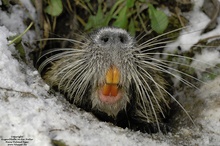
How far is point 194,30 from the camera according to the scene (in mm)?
2822

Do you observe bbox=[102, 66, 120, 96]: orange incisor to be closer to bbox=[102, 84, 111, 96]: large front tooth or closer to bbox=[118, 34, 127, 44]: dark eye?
bbox=[102, 84, 111, 96]: large front tooth

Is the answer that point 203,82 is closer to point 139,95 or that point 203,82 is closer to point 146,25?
point 139,95

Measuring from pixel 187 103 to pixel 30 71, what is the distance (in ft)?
3.36

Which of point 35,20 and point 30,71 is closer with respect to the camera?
point 30,71

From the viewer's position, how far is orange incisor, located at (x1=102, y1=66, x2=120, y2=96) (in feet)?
7.01

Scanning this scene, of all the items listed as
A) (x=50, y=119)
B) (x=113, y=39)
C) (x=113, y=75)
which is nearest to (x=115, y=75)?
(x=113, y=75)

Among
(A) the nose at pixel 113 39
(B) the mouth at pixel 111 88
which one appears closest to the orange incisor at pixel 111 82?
(B) the mouth at pixel 111 88

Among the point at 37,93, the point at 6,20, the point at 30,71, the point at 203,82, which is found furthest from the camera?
the point at 6,20

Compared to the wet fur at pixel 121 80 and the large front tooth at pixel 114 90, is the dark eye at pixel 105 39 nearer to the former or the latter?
the wet fur at pixel 121 80

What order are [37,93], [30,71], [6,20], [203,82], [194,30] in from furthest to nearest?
1. [194,30]
2. [6,20]
3. [203,82]
4. [30,71]
5. [37,93]

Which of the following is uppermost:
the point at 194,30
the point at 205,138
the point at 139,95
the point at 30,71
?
the point at 194,30

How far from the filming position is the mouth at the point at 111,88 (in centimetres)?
214

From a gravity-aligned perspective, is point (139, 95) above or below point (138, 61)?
below

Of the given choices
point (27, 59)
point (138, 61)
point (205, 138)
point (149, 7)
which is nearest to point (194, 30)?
point (149, 7)
